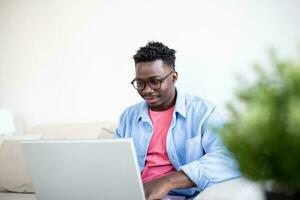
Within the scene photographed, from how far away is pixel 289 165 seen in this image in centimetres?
41

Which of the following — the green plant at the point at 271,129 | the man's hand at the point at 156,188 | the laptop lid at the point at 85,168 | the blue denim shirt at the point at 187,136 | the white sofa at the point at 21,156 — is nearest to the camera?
the green plant at the point at 271,129

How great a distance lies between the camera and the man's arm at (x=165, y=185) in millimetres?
1106

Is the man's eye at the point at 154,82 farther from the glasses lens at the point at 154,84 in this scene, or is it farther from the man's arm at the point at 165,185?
the man's arm at the point at 165,185

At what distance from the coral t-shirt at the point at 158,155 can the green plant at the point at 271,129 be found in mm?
1035

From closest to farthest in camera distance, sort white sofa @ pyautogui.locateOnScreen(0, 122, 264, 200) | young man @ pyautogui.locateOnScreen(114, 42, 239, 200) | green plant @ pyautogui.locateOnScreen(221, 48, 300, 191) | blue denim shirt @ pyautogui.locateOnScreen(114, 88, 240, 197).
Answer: green plant @ pyautogui.locateOnScreen(221, 48, 300, 191)
blue denim shirt @ pyautogui.locateOnScreen(114, 88, 240, 197)
young man @ pyautogui.locateOnScreen(114, 42, 239, 200)
white sofa @ pyautogui.locateOnScreen(0, 122, 264, 200)

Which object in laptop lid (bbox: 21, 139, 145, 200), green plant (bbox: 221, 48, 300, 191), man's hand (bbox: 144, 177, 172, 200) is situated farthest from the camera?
man's hand (bbox: 144, 177, 172, 200)

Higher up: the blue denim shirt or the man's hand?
the blue denim shirt

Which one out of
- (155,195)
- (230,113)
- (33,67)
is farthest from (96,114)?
(230,113)

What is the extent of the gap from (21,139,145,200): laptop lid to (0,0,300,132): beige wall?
0.80 metres

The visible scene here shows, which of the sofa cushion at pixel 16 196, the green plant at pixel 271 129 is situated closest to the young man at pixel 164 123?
the sofa cushion at pixel 16 196

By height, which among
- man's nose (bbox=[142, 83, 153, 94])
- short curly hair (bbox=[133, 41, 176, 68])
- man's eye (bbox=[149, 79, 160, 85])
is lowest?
man's nose (bbox=[142, 83, 153, 94])

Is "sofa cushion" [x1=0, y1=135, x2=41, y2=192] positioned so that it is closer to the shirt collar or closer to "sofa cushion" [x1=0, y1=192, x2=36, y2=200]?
"sofa cushion" [x1=0, y1=192, x2=36, y2=200]

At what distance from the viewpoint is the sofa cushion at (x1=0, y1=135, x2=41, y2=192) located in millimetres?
1829

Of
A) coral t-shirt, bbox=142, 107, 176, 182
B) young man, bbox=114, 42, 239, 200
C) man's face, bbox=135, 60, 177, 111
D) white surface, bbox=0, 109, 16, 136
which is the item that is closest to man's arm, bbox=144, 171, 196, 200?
young man, bbox=114, 42, 239, 200
